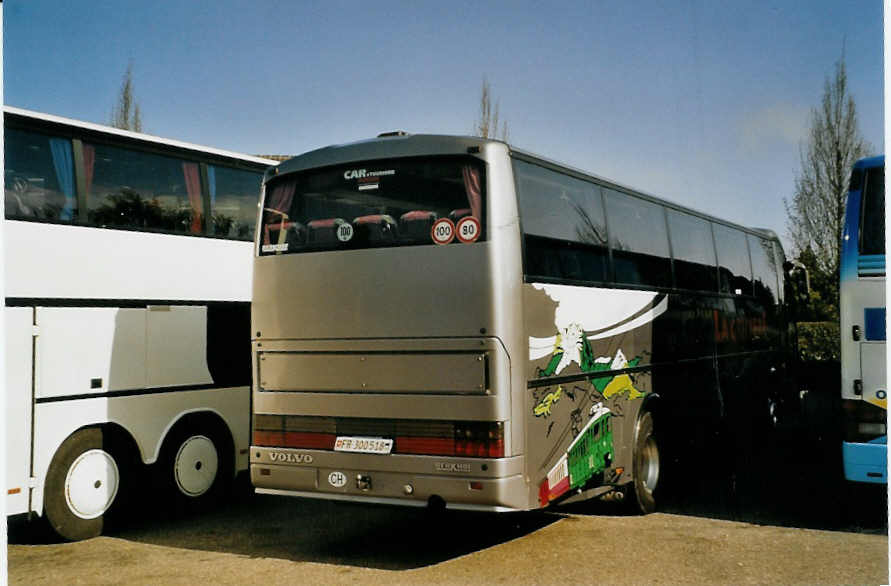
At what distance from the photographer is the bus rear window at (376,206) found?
7199 millimetres

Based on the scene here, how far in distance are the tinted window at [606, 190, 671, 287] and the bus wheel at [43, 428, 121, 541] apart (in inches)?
206

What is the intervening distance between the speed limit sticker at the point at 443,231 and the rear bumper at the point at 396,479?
5.52ft

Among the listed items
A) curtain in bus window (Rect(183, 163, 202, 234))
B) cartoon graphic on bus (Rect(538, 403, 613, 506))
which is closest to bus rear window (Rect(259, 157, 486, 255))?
cartoon graphic on bus (Rect(538, 403, 613, 506))

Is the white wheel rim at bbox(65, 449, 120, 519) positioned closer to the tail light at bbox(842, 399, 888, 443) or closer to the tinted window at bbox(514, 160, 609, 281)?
the tinted window at bbox(514, 160, 609, 281)

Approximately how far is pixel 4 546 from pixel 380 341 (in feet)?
10.6

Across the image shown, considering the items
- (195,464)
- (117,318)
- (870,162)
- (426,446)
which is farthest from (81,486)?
(870,162)

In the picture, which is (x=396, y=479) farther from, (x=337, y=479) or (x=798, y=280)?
(x=798, y=280)

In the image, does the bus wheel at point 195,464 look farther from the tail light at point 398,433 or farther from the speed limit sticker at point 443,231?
the speed limit sticker at point 443,231

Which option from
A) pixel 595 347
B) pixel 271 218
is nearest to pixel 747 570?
pixel 595 347

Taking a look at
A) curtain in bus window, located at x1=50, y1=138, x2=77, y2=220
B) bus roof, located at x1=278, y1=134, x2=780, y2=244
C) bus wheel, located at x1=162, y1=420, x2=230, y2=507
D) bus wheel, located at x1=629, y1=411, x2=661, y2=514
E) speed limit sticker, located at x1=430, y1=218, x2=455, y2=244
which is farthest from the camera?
bus wheel, located at x1=162, y1=420, x2=230, y2=507

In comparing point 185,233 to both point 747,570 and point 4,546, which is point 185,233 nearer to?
point 4,546

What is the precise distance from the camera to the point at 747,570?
7090 millimetres

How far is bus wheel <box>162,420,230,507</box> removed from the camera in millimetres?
9570

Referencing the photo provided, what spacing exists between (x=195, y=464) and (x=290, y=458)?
2418mm
